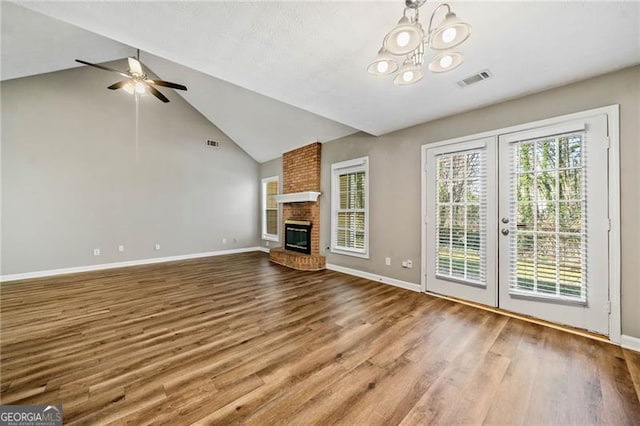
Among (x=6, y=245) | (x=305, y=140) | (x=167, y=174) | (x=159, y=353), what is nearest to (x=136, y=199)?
(x=167, y=174)

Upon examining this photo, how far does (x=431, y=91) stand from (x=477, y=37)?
32.7 inches

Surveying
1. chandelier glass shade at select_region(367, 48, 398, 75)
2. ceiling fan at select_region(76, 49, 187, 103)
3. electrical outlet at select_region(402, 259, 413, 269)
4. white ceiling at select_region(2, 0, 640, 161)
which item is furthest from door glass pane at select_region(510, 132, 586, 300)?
ceiling fan at select_region(76, 49, 187, 103)

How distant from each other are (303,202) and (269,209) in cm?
207

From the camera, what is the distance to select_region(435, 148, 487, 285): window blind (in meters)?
3.16

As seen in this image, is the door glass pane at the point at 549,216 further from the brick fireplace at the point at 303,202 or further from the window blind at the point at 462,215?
the brick fireplace at the point at 303,202

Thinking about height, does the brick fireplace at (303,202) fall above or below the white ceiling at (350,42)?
below

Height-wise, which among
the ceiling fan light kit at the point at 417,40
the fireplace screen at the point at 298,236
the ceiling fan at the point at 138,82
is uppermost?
the ceiling fan at the point at 138,82

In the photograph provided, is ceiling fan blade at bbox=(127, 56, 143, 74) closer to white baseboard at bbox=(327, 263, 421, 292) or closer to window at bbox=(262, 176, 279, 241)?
window at bbox=(262, 176, 279, 241)

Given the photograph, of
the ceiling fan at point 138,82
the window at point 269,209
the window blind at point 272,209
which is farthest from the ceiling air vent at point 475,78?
the window blind at point 272,209

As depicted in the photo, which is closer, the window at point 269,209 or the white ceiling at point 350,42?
the white ceiling at point 350,42

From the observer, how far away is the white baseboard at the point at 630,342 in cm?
219

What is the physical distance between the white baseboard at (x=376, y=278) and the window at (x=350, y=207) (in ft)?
1.09

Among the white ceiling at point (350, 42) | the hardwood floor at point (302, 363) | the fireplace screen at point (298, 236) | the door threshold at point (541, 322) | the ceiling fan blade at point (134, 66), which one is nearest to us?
the hardwood floor at point (302, 363)

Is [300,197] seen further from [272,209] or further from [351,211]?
[272,209]
